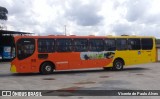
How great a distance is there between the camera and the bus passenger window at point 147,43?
27422 millimetres

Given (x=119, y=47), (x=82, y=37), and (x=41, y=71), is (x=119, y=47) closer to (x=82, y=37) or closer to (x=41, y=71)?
(x=82, y=37)

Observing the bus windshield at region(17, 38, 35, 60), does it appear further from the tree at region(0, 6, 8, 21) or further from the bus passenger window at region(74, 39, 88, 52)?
the tree at region(0, 6, 8, 21)

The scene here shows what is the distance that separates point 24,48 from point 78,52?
3897 millimetres

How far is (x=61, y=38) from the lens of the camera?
79.0 feet

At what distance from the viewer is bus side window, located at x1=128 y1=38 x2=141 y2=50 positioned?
88.1ft

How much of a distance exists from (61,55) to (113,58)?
4223mm

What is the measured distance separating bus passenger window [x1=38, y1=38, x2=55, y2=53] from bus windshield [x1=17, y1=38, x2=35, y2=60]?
56 cm

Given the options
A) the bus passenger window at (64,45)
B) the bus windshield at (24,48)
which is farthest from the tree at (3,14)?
the bus windshield at (24,48)

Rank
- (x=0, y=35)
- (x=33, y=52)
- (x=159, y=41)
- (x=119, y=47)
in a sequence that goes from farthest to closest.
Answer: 1. (x=159, y=41)
2. (x=0, y=35)
3. (x=119, y=47)
4. (x=33, y=52)

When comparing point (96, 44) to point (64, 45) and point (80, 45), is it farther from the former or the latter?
point (64, 45)

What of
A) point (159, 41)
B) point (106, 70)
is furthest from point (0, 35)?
point (159, 41)

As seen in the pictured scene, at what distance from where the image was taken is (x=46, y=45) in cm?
2345

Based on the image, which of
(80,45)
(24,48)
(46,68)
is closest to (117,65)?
(80,45)

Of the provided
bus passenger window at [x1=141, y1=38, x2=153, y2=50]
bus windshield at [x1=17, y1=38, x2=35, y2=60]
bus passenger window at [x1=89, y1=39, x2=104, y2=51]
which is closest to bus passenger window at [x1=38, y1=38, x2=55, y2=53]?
bus windshield at [x1=17, y1=38, x2=35, y2=60]
